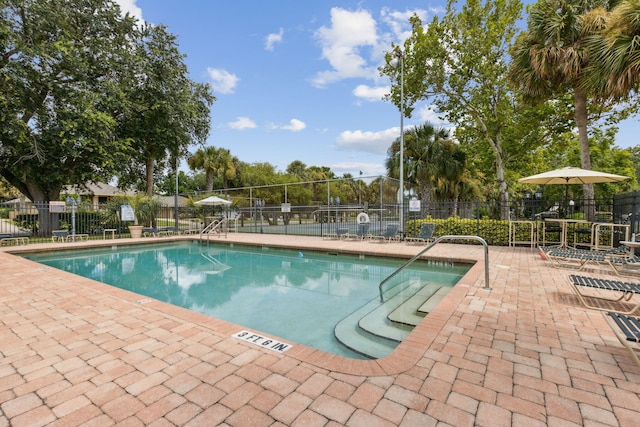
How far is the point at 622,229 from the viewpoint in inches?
310

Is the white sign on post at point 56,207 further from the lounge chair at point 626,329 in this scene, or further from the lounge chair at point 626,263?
the lounge chair at point 626,263

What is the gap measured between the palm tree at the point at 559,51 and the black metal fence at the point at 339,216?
2549 millimetres

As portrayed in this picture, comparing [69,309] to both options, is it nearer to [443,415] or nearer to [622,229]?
[443,415]

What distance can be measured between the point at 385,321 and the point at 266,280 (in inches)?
145

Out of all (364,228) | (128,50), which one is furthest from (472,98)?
(128,50)

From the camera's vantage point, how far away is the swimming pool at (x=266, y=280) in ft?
15.4

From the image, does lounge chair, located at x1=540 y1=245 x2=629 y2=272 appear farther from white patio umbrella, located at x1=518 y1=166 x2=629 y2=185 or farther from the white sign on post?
the white sign on post

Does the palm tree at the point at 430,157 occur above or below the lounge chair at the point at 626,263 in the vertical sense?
above

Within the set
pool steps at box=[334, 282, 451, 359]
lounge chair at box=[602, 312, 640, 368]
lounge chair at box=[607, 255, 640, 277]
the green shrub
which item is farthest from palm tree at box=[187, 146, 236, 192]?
lounge chair at box=[602, 312, 640, 368]

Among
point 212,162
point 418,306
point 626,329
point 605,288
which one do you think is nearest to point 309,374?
point 626,329

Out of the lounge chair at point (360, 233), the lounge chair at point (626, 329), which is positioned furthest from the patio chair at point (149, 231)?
the lounge chair at point (626, 329)

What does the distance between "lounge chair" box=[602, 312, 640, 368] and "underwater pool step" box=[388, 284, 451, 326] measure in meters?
1.95

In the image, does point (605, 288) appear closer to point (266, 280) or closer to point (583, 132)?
point (266, 280)

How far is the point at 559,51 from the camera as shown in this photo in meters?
8.60
